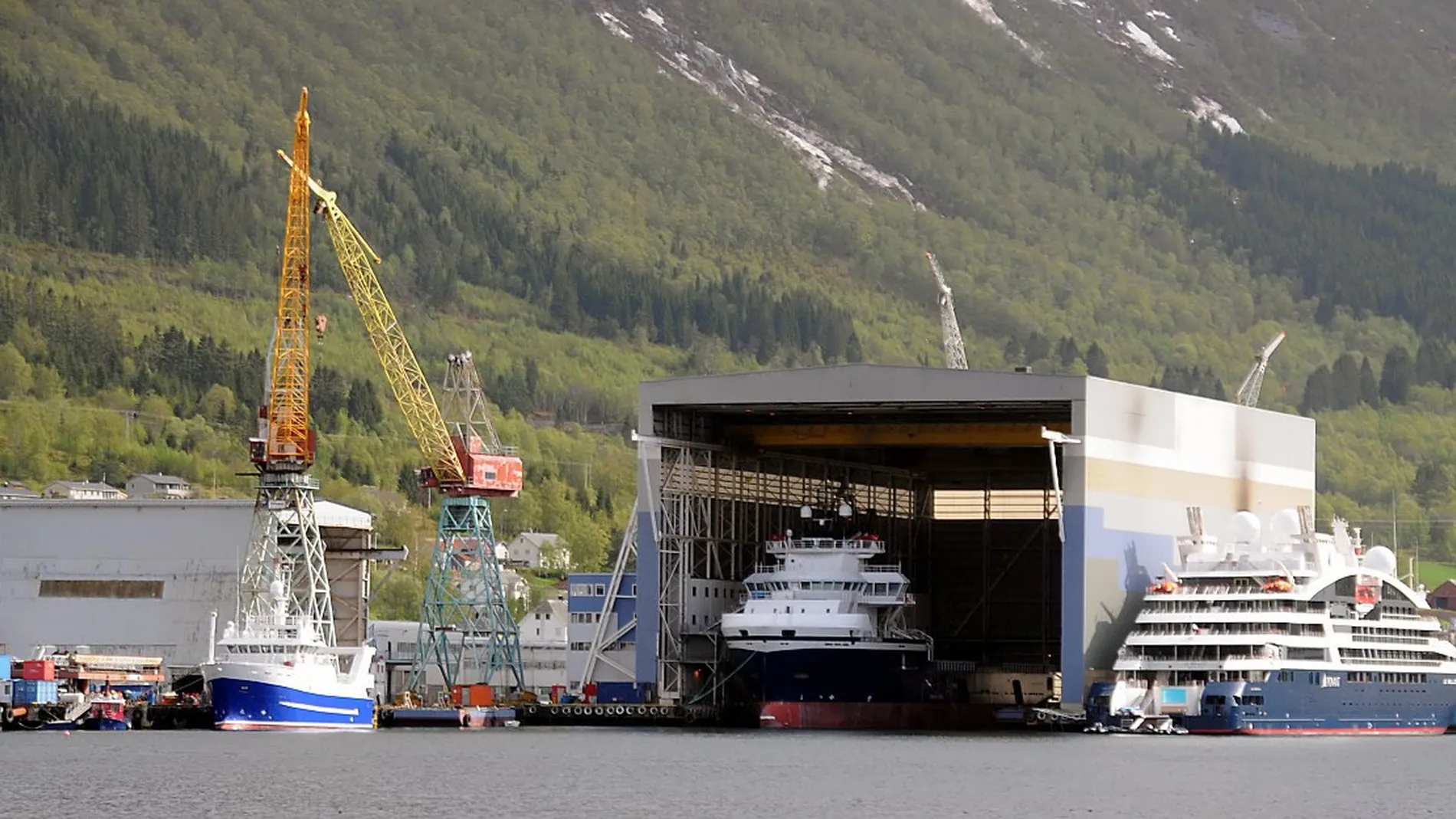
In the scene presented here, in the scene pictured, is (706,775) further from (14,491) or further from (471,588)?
(14,491)

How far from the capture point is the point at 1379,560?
114 metres

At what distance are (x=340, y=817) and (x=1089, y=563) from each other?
41.6 m

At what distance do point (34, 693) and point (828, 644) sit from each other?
27995 mm

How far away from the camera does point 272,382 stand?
4407 inches

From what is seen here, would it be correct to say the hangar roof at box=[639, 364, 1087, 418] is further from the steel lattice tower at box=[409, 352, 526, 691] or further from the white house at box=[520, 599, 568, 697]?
the white house at box=[520, 599, 568, 697]

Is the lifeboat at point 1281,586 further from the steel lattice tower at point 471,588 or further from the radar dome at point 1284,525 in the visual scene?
the steel lattice tower at point 471,588

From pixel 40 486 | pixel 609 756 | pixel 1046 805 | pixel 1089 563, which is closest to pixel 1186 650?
pixel 1089 563

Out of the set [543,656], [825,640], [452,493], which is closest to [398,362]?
[452,493]

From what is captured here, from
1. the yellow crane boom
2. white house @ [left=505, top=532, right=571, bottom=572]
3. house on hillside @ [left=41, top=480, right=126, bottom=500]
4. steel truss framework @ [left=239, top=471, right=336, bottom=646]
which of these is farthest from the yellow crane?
white house @ [left=505, top=532, right=571, bottom=572]

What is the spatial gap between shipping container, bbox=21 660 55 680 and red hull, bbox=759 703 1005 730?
2525 cm

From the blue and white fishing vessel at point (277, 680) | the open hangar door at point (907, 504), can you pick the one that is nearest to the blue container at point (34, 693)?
the blue and white fishing vessel at point (277, 680)

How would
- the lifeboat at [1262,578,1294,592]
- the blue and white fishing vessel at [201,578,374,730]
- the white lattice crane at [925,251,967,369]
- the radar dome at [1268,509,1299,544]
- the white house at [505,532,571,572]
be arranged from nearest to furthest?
the blue and white fishing vessel at [201,578,374,730] < the lifeboat at [1262,578,1294,592] < the radar dome at [1268,509,1299,544] < the white lattice crane at [925,251,967,369] < the white house at [505,532,571,572]

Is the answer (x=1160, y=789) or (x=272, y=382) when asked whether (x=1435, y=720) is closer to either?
(x=1160, y=789)

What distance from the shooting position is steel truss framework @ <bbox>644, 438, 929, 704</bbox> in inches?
4286
